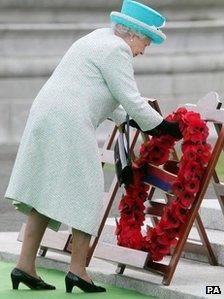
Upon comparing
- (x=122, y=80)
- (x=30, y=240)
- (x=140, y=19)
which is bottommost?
(x=30, y=240)

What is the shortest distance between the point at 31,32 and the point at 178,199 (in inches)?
457

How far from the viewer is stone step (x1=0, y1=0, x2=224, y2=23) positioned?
21.2 metres

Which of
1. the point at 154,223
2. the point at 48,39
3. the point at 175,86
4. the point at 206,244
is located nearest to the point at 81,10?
the point at 48,39

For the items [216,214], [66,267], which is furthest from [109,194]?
[216,214]

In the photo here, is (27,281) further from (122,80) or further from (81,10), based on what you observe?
(81,10)

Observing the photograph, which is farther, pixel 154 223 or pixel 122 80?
pixel 154 223

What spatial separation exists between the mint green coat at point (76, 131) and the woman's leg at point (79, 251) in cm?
8

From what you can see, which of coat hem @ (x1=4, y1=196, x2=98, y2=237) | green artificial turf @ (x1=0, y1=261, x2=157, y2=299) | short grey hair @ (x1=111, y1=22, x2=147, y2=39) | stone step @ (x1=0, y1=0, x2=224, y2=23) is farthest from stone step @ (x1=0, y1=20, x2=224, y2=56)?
short grey hair @ (x1=111, y1=22, x2=147, y2=39)

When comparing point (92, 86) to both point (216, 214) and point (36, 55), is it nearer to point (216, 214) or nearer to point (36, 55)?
point (216, 214)

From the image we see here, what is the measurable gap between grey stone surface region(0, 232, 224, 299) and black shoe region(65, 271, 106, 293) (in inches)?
10.9

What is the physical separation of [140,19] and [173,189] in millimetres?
960

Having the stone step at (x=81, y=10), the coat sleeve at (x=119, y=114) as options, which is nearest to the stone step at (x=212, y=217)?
the coat sleeve at (x=119, y=114)

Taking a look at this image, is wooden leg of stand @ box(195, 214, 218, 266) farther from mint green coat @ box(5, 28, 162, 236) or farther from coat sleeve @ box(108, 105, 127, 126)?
mint green coat @ box(5, 28, 162, 236)

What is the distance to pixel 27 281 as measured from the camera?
31.3 ft
